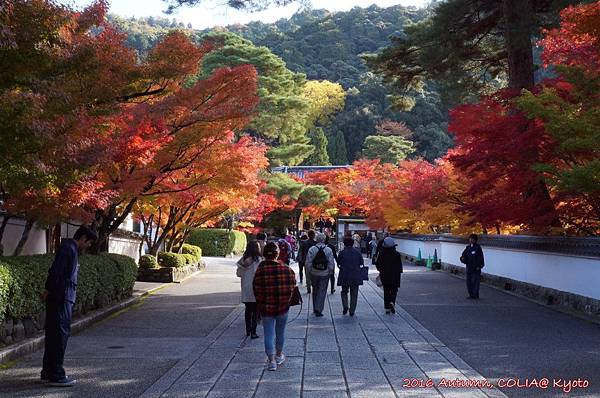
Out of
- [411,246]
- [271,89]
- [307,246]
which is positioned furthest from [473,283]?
[411,246]

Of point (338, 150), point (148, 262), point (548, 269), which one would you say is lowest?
point (548, 269)

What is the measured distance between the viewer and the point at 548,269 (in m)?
16.2

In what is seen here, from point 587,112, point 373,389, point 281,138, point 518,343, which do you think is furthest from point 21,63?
point 281,138

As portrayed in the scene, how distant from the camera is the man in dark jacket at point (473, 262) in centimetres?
1620

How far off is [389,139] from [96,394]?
5808 centimetres

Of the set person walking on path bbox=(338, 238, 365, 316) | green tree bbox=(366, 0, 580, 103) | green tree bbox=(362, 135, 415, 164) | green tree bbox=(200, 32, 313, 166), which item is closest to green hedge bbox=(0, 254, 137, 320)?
person walking on path bbox=(338, 238, 365, 316)

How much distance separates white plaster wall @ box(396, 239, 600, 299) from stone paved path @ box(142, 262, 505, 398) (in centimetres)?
417

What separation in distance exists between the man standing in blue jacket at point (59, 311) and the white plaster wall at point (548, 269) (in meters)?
10.3

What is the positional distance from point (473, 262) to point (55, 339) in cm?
1155

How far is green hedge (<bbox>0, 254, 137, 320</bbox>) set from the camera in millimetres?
8627

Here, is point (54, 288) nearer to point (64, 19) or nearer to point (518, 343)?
point (64, 19)

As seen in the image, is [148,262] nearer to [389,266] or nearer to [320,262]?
[320,262]

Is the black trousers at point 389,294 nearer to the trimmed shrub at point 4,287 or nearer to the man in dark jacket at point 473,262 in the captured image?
the man in dark jacket at point 473,262

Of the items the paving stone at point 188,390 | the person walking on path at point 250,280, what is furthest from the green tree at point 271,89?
the paving stone at point 188,390
